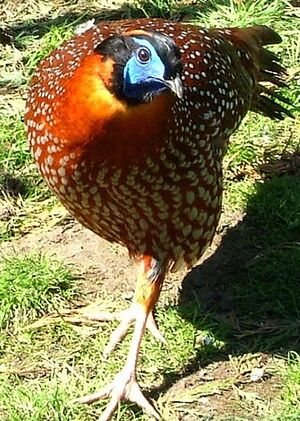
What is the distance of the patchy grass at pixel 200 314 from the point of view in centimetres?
430

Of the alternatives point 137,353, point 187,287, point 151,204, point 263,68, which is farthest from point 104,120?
point 263,68

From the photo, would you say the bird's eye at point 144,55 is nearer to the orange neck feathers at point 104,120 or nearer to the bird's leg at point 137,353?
the orange neck feathers at point 104,120

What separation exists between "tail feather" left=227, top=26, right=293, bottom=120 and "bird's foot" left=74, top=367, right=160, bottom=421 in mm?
1620

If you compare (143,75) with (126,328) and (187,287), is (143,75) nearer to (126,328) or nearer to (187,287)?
(126,328)

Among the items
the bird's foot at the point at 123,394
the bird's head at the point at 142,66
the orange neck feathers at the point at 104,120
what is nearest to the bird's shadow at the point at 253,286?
the bird's foot at the point at 123,394

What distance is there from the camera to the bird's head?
361 cm

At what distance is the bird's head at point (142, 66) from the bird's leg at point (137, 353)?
2.85 ft

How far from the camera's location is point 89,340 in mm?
4629

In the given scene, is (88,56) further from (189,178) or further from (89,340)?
(89,340)

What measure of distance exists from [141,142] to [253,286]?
1305 millimetres

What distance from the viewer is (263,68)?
534cm

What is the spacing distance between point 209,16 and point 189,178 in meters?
2.80

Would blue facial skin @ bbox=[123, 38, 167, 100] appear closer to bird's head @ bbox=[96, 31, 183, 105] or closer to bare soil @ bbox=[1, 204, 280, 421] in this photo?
bird's head @ bbox=[96, 31, 183, 105]

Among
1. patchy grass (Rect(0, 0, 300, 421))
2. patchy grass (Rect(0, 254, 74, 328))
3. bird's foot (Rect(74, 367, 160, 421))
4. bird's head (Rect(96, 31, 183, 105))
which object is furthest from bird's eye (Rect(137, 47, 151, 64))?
patchy grass (Rect(0, 254, 74, 328))
